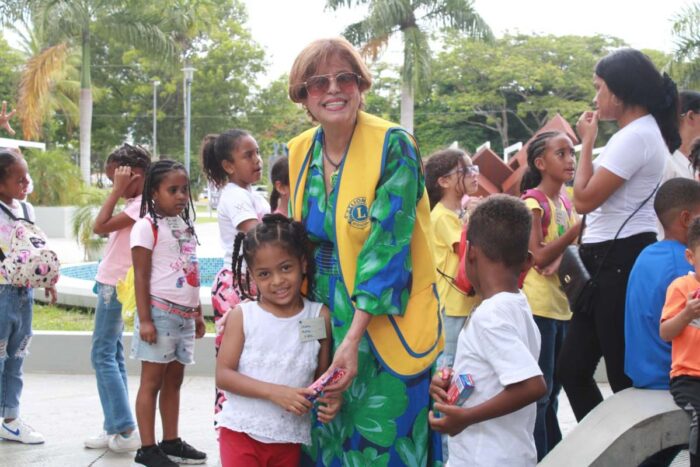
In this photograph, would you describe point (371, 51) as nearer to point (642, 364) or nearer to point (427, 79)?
point (427, 79)

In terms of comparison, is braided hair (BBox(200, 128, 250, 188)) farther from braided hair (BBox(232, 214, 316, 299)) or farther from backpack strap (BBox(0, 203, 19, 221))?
braided hair (BBox(232, 214, 316, 299))

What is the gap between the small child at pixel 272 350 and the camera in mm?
2893

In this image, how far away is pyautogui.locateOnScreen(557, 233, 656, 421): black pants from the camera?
3.55m

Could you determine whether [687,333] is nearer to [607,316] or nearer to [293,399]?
[607,316]

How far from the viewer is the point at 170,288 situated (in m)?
4.40

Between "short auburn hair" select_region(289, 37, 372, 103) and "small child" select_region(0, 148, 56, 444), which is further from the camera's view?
"small child" select_region(0, 148, 56, 444)

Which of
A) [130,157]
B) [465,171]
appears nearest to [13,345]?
[130,157]

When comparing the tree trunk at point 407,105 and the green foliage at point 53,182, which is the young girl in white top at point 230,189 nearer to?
the tree trunk at point 407,105

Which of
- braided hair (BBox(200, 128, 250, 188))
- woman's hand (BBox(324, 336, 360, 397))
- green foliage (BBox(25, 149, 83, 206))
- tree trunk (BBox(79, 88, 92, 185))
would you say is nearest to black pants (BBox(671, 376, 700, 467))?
woman's hand (BBox(324, 336, 360, 397))

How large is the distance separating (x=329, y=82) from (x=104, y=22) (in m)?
24.3

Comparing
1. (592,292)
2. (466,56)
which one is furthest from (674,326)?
(466,56)

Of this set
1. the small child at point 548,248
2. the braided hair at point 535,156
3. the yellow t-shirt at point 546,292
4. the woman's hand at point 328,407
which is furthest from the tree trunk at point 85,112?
the woman's hand at point 328,407

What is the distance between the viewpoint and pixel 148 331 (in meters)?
4.30

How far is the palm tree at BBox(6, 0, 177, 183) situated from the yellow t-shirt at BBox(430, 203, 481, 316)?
72.7 ft
